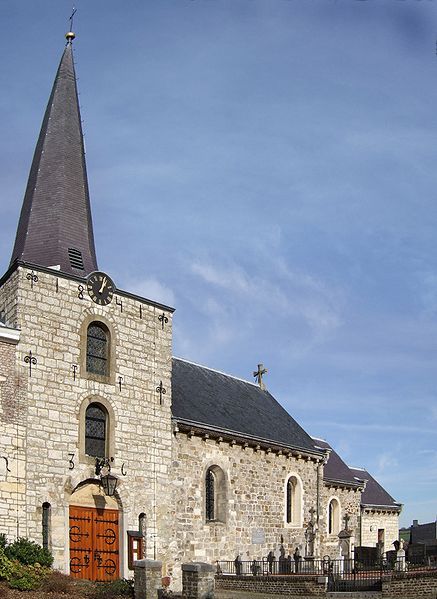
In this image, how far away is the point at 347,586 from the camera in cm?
2138

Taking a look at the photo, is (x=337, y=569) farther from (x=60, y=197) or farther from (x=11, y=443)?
(x=60, y=197)

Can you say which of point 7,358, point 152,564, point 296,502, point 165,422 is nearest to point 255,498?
point 296,502

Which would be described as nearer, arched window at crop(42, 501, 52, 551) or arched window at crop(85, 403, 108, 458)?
arched window at crop(42, 501, 52, 551)

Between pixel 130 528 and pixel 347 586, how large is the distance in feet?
21.0

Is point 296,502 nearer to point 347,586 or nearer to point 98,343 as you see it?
point 347,586

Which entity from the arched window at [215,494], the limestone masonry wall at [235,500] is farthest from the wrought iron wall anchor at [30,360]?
the arched window at [215,494]

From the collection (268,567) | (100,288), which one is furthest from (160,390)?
(268,567)

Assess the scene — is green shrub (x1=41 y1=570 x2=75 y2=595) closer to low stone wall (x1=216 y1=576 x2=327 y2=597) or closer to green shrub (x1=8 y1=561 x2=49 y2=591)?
green shrub (x1=8 y1=561 x2=49 y2=591)

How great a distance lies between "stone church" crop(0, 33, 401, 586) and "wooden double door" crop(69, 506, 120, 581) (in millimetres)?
39

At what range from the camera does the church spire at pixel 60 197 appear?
2442cm

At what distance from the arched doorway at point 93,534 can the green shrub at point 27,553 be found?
1.55 m

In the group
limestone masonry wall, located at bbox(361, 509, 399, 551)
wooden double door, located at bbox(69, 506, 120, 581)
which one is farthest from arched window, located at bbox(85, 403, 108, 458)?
limestone masonry wall, located at bbox(361, 509, 399, 551)

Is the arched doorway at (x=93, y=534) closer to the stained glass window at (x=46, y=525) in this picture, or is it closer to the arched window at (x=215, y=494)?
the stained glass window at (x=46, y=525)

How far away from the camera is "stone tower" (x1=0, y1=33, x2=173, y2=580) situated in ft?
69.8
